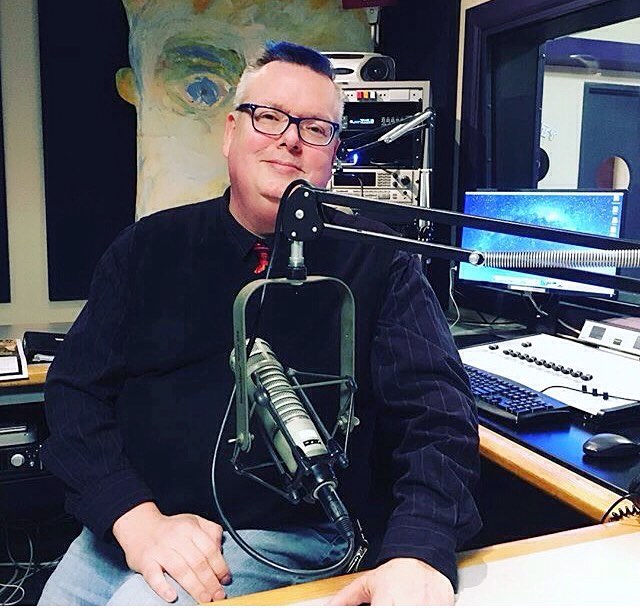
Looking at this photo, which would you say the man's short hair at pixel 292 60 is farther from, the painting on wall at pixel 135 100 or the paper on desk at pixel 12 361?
the painting on wall at pixel 135 100

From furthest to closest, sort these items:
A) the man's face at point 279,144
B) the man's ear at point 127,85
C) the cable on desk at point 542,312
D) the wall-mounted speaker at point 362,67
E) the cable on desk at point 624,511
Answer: the man's ear at point 127,85, the wall-mounted speaker at point 362,67, the cable on desk at point 542,312, the man's face at point 279,144, the cable on desk at point 624,511

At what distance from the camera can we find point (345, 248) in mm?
1233

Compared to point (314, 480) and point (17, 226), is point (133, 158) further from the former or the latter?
point (314, 480)

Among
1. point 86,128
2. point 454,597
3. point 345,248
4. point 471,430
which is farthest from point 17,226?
point 454,597

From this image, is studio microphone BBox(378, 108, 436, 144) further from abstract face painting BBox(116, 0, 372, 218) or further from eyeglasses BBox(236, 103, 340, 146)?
eyeglasses BBox(236, 103, 340, 146)

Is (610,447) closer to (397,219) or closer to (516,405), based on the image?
(516,405)

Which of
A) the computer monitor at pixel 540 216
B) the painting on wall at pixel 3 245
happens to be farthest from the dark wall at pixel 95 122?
the computer monitor at pixel 540 216

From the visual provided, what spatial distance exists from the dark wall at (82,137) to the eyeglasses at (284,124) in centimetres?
173

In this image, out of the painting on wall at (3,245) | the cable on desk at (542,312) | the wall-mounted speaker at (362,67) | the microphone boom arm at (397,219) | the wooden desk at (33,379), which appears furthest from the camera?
the painting on wall at (3,245)

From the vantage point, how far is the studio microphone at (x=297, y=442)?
75cm

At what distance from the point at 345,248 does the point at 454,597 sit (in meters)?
0.61

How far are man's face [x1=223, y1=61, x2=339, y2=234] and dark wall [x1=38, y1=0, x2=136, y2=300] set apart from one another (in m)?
1.67

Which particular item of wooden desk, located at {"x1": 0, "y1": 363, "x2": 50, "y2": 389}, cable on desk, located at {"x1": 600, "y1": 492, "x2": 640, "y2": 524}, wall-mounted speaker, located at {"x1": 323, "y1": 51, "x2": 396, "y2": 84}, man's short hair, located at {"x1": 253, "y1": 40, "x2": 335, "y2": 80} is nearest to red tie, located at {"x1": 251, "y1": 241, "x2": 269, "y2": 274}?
man's short hair, located at {"x1": 253, "y1": 40, "x2": 335, "y2": 80}

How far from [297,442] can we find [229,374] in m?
0.45
